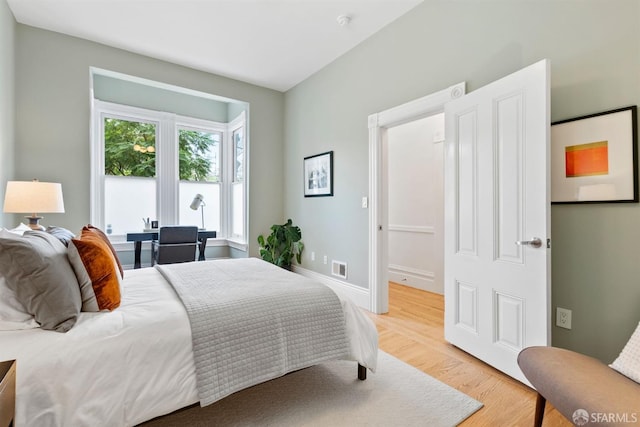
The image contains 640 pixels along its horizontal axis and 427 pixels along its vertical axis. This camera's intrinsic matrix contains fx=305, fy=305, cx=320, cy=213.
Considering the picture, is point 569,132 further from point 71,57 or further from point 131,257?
point 131,257

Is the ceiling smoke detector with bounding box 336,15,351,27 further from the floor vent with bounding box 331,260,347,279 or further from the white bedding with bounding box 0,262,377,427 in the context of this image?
the white bedding with bounding box 0,262,377,427

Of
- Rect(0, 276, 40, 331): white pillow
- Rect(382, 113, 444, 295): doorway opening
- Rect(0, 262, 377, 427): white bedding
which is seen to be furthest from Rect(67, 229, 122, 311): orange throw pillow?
Rect(382, 113, 444, 295): doorway opening

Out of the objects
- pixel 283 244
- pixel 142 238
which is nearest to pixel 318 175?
pixel 283 244

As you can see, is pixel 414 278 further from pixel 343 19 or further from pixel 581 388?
pixel 343 19

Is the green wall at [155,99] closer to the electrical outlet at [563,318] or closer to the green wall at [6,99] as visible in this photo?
the green wall at [6,99]

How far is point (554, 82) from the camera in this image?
6.35 feet

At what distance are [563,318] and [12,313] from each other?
2.86 metres

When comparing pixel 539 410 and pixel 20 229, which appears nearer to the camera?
pixel 539 410

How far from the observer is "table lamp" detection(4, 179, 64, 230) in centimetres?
244

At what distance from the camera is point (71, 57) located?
3.33 m

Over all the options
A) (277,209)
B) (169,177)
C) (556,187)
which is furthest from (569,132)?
(169,177)

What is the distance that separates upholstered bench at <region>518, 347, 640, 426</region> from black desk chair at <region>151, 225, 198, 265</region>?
3.34 meters

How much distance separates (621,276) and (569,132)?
0.87 meters

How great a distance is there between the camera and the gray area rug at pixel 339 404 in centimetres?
156
